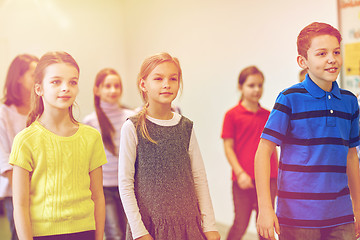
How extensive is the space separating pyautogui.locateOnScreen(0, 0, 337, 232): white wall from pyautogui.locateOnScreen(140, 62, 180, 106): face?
33.5 inches

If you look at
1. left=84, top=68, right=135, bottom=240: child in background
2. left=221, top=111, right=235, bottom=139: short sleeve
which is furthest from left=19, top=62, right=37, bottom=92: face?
left=221, top=111, right=235, bottom=139: short sleeve

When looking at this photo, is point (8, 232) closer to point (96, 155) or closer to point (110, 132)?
point (110, 132)

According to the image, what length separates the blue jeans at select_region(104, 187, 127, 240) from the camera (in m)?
2.45

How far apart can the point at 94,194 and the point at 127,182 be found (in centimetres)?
12

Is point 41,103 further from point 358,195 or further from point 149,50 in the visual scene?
point 149,50

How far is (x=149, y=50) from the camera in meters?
3.60

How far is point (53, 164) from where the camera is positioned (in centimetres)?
138

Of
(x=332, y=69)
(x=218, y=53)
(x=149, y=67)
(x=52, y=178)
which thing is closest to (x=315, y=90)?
(x=332, y=69)

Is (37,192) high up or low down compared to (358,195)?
up

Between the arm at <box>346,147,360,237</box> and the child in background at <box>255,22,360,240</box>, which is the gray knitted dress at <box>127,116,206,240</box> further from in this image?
the arm at <box>346,147,360,237</box>

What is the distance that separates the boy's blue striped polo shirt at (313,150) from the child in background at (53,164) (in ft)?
2.07

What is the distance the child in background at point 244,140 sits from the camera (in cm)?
237

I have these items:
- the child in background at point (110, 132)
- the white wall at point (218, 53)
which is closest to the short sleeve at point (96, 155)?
the child in background at point (110, 132)

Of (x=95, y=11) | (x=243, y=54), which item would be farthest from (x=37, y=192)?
(x=95, y=11)
